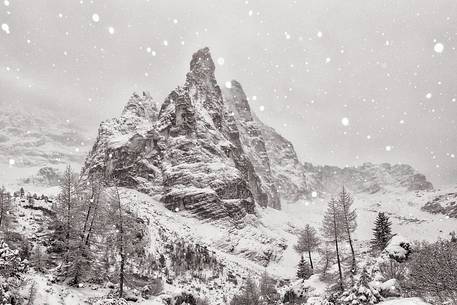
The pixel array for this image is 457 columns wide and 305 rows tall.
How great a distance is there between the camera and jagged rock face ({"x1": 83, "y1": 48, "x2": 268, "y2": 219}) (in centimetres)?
9469

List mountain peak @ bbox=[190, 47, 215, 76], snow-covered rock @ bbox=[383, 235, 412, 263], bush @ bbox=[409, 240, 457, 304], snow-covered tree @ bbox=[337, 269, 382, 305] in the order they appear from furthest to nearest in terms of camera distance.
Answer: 1. mountain peak @ bbox=[190, 47, 215, 76]
2. snow-covered rock @ bbox=[383, 235, 412, 263]
3. snow-covered tree @ bbox=[337, 269, 382, 305]
4. bush @ bbox=[409, 240, 457, 304]

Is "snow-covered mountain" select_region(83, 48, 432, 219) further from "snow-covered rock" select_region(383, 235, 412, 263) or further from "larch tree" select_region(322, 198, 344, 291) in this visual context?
"snow-covered rock" select_region(383, 235, 412, 263)

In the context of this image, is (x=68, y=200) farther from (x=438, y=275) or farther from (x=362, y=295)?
(x=438, y=275)

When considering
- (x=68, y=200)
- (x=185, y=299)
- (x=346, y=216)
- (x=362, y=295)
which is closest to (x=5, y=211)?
(x=68, y=200)

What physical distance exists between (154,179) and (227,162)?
84.9 ft

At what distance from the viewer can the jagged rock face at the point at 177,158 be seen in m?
94.7

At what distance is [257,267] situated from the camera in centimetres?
6988

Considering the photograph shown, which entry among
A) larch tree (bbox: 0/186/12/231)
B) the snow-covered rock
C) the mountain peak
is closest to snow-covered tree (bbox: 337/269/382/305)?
the snow-covered rock

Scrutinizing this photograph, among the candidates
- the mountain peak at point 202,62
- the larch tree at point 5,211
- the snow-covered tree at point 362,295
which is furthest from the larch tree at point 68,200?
the mountain peak at point 202,62

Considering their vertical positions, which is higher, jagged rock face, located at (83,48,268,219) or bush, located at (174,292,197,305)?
jagged rock face, located at (83,48,268,219)

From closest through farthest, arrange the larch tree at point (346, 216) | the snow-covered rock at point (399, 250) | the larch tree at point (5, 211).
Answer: the snow-covered rock at point (399, 250)
the larch tree at point (5, 211)
the larch tree at point (346, 216)

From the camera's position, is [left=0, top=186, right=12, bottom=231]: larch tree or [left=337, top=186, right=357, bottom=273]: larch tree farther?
[left=337, top=186, right=357, bottom=273]: larch tree

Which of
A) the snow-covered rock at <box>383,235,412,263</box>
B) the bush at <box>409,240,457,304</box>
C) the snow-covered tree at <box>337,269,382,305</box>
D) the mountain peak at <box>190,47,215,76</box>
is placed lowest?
the snow-covered tree at <box>337,269,382,305</box>

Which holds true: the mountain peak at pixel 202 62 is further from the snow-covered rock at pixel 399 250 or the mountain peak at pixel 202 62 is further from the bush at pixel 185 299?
the snow-covered rock at pixel 399 250
